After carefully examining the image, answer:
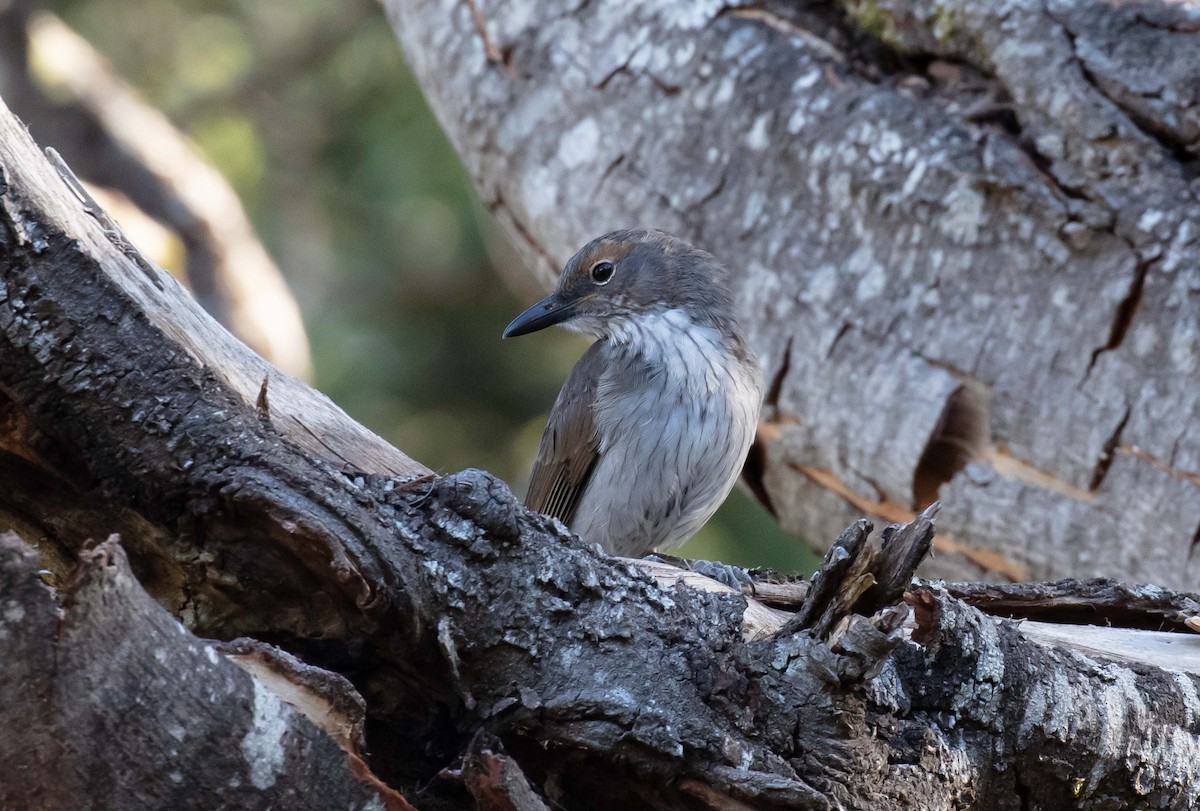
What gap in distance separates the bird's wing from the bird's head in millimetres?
197

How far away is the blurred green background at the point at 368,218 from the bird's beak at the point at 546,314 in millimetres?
3171

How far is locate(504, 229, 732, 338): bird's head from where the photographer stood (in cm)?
479

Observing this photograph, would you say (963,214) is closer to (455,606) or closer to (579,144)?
(579,144)

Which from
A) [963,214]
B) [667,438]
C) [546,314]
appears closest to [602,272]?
[546,314]

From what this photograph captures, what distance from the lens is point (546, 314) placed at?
4887 mm

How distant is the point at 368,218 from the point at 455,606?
6.97 metres

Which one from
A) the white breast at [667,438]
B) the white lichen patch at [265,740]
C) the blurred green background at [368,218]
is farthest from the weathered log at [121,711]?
the blurred green background at [368,218]

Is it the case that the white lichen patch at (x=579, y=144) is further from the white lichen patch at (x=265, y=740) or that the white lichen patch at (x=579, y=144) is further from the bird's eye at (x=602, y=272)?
the white lichen patch at (x=265, y=740)

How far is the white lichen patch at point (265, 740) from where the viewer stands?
75.4 inches

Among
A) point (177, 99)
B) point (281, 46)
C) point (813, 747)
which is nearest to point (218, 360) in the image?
point (813, 747)

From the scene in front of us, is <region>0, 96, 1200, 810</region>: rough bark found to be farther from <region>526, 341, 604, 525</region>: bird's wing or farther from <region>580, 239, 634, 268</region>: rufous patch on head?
<region>580, 239, 634, 268</region>: rufous patch on head

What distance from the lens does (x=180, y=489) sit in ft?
7.39

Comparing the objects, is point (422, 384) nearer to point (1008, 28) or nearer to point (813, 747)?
point (1008, 28)

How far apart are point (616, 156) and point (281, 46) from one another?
5.01 m
